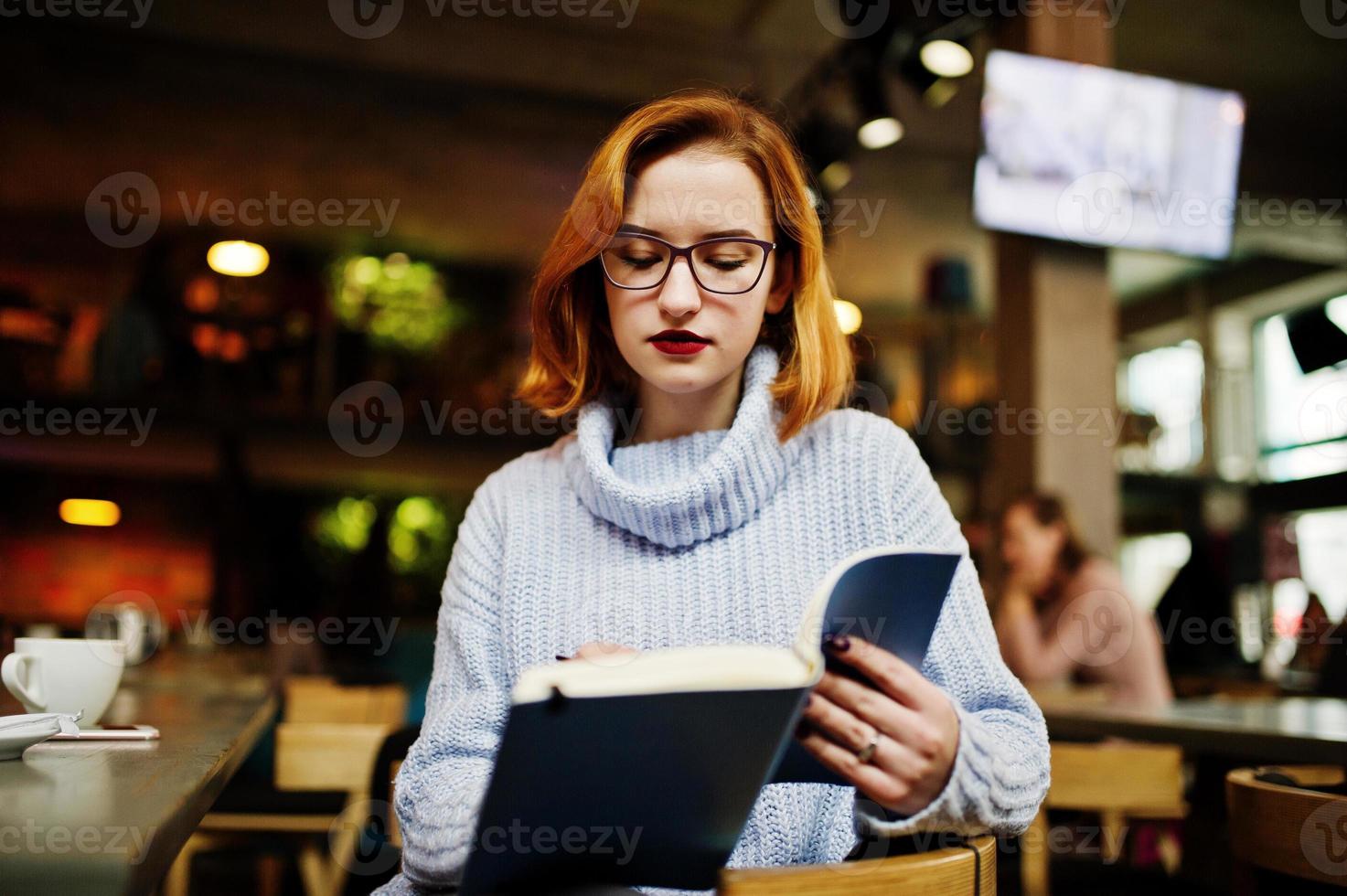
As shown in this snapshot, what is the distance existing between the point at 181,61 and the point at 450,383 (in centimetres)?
346

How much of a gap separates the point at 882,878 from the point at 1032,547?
11.6ft

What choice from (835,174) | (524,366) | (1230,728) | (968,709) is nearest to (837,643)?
(968,709)

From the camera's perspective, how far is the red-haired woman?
125 cm

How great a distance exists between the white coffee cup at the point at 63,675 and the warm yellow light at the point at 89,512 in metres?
8.03

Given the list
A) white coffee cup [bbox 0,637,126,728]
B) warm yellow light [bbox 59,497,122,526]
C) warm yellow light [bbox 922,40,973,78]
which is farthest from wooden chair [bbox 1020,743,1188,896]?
warm yellow light [bbox 59,497,122,526]

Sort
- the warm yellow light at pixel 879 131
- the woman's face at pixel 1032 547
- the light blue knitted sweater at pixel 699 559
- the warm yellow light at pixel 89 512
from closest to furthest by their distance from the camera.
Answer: the light blue knitted sweater at pixel 699 559 < the woman's face at pixel 1032 547 < the warm yellow light at pixel 879 131 < the warm yellow light at pixel 89 512

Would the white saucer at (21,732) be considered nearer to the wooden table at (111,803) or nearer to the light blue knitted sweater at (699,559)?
the wooden table at (111,803)

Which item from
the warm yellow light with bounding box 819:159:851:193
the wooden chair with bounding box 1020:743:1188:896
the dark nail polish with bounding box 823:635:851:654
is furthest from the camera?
the warm yellow light with bounding box 819:159:851:193

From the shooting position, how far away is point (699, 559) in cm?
138

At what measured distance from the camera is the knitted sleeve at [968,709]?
0.97 metres

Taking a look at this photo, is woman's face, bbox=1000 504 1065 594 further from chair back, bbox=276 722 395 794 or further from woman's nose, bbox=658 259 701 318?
woman's nose, bbox=658 259 701 318

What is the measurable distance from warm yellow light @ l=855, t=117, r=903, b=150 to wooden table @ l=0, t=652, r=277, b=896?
4.14 meters

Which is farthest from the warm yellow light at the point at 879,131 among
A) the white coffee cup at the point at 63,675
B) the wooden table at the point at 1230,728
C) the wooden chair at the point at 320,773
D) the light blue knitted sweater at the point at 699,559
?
the white coffee cup at the point at 63,675

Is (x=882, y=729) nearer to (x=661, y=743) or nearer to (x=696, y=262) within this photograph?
(x=661, y=743)
